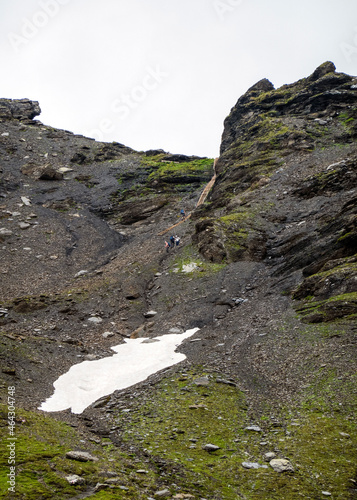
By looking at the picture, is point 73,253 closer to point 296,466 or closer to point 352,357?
point 352,357

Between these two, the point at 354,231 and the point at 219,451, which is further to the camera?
the point at 354,231

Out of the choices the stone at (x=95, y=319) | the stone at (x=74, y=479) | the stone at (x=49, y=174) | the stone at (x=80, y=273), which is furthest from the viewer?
the stone at (x=49, y=174)

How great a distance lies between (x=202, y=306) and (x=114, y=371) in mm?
10100

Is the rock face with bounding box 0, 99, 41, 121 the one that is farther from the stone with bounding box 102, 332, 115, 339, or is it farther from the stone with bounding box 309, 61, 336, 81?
the stone with bounding box 102, 332, 115, 339

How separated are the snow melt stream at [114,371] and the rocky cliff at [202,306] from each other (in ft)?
2.66

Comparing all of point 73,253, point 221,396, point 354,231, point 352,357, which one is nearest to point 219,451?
point 221,396

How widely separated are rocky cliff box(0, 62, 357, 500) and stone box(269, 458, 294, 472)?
2.2 inches

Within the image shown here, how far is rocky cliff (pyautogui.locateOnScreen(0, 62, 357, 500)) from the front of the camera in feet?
31.3

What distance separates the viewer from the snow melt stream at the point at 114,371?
1609cm

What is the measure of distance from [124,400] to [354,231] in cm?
1929

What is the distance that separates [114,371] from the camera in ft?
66.5

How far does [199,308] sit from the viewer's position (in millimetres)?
28156

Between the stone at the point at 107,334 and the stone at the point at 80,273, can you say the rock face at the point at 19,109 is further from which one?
the stone at the point at 107,334

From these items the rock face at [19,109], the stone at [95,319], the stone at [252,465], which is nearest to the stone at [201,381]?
the stone at [252,465]
